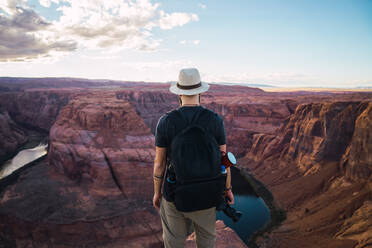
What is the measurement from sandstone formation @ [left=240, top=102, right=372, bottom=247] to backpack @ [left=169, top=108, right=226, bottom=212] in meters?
16.5

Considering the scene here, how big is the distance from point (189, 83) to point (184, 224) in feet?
6.12

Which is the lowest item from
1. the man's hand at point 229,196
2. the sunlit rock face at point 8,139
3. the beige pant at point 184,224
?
the sunlit rock face at point 8,139

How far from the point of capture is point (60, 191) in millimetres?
19547

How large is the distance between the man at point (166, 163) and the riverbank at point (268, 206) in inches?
719

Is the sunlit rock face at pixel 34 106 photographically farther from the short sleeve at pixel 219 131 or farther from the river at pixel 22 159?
the short sleeve at pixel 219 131

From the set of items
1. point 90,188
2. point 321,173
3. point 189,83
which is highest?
point 189,83

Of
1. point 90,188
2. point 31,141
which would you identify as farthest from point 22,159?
point 90,188

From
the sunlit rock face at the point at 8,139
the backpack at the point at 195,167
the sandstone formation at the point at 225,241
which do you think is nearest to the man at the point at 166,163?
the backpack at the point at 195,167

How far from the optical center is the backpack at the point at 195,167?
7.70ft

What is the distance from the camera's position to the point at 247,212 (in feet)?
78.1

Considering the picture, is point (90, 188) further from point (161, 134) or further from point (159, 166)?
point (161, 134)

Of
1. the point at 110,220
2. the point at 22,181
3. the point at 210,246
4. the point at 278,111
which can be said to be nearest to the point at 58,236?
the point at 110,220

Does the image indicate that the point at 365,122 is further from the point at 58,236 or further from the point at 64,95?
the point at 64,95

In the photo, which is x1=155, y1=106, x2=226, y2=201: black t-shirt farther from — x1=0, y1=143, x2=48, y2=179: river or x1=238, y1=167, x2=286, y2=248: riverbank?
x1=0, y1=143, x2=48, y2=179: river
